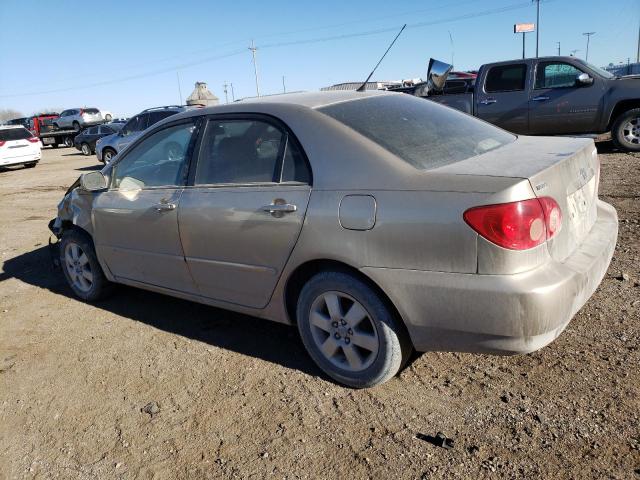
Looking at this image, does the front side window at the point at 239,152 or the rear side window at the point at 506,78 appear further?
the rear side window at the point at 506,78

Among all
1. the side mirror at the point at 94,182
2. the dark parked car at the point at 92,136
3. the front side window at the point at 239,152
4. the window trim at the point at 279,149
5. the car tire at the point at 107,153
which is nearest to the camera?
the window trim at the point at 279,149

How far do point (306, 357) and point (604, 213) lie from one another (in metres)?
2.09

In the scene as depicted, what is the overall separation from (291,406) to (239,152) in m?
1.59

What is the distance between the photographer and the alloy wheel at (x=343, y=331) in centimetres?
280

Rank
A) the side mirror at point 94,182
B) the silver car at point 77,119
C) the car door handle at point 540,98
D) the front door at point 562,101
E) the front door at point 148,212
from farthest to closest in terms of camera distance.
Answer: the silver car at point 77,119, the car door handle at point 540,98, the front door at point 562,101, the side mirror at point 94,182, the front door at point 148,212

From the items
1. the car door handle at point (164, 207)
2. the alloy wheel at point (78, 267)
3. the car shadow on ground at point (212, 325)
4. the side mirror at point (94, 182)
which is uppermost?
the side mirror at point (94, 182)

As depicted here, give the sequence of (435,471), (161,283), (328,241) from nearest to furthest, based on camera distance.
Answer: (435,471)
(328,241)
(161,283)

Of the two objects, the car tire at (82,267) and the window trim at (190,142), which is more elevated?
the window trim at (190,142)

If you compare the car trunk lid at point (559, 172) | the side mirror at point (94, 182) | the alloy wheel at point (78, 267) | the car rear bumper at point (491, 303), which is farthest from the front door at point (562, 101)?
the alloy wheel at point (78, 267)

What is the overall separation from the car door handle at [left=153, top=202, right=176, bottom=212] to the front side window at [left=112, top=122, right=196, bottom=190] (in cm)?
16

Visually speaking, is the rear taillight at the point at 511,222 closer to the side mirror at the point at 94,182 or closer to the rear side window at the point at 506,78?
the side mirror at the point at 94,182

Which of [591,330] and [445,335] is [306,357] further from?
[591,330]

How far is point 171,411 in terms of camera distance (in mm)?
2965

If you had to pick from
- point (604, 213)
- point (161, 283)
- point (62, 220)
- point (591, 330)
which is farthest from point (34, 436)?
point (604, 213)
